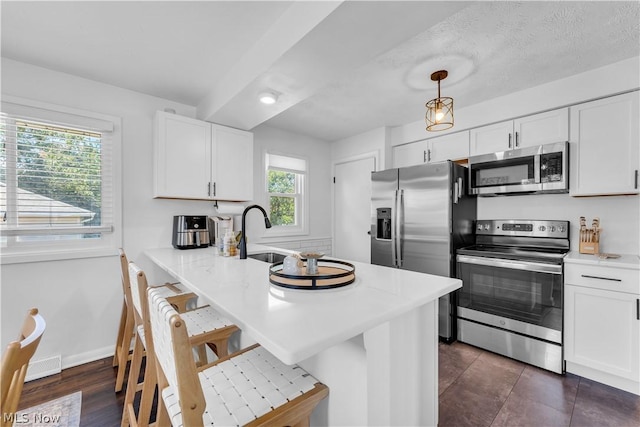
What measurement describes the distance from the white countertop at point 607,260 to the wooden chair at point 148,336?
2.44 meters

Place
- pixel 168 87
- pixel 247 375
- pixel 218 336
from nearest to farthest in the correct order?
pixel 247 375 → pixel 218 336 → pixel 168 87

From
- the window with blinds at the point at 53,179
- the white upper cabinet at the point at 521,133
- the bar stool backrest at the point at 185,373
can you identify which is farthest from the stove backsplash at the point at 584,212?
the window with blinds at the point at 53,179

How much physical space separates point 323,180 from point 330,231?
78 centimetres

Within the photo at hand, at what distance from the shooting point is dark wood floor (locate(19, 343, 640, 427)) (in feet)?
5.47

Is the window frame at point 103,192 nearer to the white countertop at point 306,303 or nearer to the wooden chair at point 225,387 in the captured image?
the white countertop at point 306,303

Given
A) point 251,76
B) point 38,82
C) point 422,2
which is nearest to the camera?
point 422,2

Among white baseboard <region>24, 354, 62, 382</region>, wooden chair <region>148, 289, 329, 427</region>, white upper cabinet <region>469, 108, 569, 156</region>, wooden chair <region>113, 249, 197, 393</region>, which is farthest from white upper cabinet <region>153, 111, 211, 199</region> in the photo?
white upper cabinet <region>469, 108, 569, 156</region>

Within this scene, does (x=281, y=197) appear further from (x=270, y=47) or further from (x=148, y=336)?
(x=148, y=336)

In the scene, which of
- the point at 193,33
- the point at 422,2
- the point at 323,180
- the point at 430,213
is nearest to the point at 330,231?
the point at 323,180

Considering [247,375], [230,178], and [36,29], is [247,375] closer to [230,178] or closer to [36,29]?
[230,178]

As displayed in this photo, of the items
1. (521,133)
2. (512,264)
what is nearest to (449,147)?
(521,133)

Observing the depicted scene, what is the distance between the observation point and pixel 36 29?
1714 mm

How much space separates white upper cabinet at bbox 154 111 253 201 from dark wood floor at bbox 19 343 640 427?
1.51 m

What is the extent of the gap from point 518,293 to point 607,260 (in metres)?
0.62
